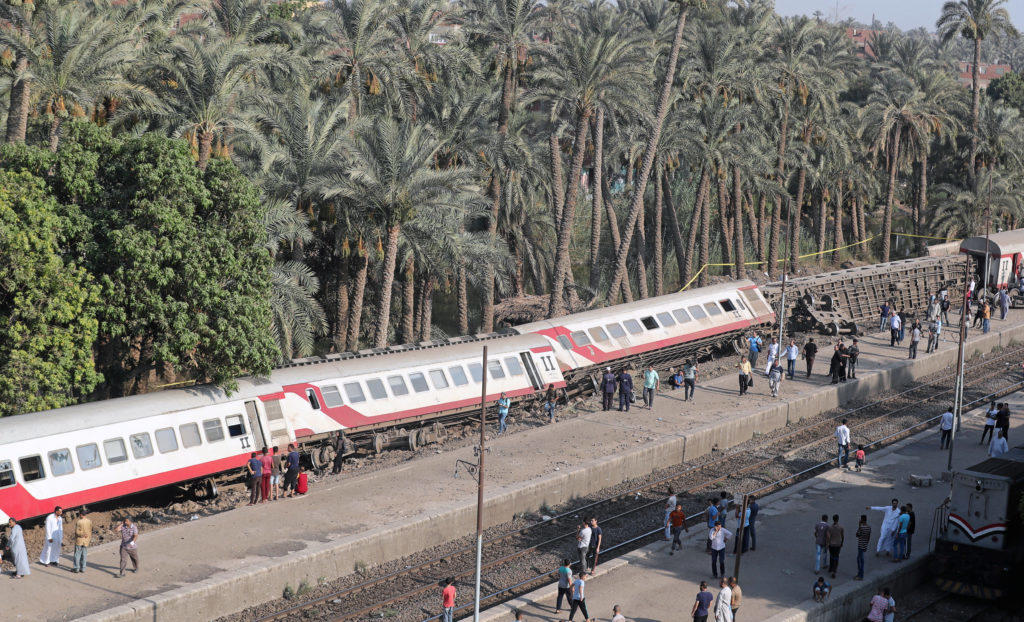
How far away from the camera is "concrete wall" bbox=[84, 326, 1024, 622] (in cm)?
2186

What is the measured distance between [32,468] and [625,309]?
907 inches

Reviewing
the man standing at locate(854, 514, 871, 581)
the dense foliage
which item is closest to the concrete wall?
the dense foliage

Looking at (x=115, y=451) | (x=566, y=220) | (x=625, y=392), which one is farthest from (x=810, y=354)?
(x=115, y=451)

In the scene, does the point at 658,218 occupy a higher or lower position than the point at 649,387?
higher

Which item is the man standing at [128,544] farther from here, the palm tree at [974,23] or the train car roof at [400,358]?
the palm tree at [974,23]

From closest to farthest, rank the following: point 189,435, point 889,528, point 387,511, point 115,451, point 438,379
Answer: point 889,528
point 115,451
point 387,511
point 189,435
point 438,379

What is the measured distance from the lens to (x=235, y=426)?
2942 cm

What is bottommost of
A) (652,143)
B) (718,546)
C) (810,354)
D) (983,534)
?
(718,546)

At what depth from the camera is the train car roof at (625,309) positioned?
39.4 metres

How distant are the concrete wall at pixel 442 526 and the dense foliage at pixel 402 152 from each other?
7.16m

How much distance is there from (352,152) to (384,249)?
4605mm

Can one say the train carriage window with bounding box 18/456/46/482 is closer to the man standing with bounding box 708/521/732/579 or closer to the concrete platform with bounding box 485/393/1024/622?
the concrete platform with bounding box 485/393/1024/622

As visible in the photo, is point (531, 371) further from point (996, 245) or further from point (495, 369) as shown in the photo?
point (996, 245)

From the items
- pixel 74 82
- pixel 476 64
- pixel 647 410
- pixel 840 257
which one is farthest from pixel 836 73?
pixel 74 82
